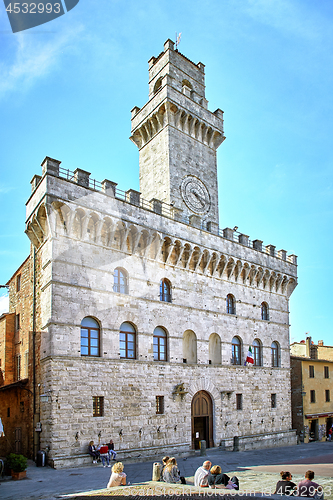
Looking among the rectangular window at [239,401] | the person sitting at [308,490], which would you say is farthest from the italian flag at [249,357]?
the person sitting at [308,490]

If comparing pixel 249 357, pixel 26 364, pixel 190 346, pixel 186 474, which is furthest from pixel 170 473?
pixel 249 357

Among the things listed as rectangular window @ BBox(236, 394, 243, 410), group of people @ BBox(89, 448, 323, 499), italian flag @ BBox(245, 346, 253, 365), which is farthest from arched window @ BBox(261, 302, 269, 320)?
group of people @ BBox(89, 448, 323, 499)

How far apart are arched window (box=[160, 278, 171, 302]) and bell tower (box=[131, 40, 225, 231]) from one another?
5.01 m

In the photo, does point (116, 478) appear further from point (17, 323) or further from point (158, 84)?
point (158, 84)

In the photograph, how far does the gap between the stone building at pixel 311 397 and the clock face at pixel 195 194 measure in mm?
13892

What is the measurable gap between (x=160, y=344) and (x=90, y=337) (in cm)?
436

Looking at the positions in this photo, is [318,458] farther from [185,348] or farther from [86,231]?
[86,231]

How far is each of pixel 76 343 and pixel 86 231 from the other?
5095 mm

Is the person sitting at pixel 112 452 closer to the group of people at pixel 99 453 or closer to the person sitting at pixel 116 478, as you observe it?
the group of people at pixel 99 453

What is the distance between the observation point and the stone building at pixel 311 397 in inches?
1204

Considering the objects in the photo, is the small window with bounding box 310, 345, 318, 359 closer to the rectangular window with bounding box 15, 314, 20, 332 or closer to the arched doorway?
the arched doorway

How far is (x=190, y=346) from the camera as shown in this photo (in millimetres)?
23188

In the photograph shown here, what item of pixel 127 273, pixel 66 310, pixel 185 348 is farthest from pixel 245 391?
pixel 66 310

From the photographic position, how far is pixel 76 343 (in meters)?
17.8
